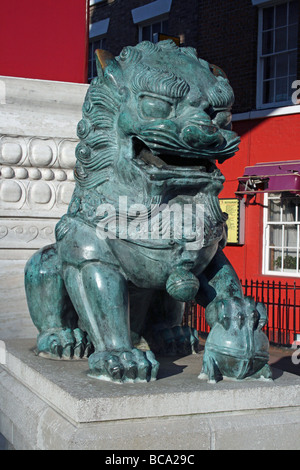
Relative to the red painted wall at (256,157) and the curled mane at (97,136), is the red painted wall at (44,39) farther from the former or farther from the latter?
the red painted wall at (256,157)

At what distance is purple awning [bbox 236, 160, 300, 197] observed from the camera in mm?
11375

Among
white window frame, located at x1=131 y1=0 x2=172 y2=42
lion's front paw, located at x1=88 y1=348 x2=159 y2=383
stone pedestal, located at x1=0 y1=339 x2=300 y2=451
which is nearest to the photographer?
stone pedestal, located at x1=0 y1=339 x2=300 y2=451

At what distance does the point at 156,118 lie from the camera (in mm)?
2387

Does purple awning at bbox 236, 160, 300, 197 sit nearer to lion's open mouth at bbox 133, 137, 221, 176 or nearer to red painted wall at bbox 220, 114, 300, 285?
red painted wall at bbox 220, 114, 300, 285

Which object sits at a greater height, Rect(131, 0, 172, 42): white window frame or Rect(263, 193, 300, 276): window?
Rect(131, 0, 172, 42): white window frame

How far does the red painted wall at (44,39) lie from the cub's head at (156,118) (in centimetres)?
142

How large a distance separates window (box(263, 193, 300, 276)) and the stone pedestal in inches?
381

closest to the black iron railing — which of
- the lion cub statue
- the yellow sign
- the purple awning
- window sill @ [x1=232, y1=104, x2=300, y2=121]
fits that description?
the yellow sign

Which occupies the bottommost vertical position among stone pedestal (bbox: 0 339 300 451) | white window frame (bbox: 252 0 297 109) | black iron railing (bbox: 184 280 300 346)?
black iron railing (bbox: 184 280 300 346)

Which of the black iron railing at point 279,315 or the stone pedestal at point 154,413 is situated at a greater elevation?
the stone pedestal at point 154,413

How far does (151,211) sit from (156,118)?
1.16 feet

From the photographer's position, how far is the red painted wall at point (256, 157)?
11828 millimetres

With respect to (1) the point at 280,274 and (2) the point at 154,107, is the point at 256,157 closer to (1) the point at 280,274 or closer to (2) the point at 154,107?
(1) the point at 280,274

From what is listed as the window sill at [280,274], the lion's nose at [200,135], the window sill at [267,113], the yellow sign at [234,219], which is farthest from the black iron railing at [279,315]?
the lion's nose at [200,135]
